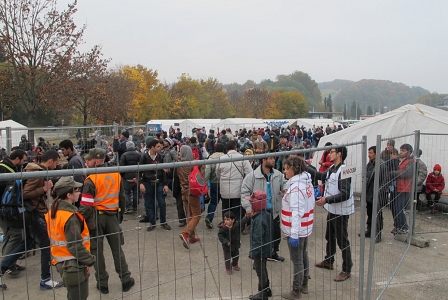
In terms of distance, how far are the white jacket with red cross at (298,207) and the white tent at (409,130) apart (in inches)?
191

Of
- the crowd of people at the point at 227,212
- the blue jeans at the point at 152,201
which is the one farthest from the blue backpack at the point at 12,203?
the blue jeans at the point at 152,201

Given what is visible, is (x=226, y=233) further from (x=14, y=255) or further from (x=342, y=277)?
(x=14, y=255)

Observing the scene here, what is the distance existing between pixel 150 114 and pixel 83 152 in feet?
126

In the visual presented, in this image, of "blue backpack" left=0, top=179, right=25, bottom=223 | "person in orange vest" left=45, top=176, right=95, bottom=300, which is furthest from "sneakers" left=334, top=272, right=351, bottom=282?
"blue backpack" left=0, top=179, right=25, bottom=223

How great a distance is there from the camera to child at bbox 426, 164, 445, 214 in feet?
25.7

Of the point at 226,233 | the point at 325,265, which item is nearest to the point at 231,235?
the point at 226,233

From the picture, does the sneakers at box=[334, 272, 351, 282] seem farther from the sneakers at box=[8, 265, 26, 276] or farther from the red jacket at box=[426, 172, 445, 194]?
the red jacket at box=[426, 172, 445, 194]

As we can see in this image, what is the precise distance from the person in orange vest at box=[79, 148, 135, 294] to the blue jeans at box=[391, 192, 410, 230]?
149 inches

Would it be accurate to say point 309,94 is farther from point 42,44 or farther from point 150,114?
point 42,44

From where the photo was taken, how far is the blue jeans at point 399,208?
16.3ft

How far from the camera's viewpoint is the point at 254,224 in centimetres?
364

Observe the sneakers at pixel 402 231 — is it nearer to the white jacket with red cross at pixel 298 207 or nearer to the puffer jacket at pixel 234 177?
the white jacket with red cross at pixel 298 207

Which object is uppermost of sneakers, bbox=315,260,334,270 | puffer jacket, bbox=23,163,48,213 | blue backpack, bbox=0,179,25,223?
puffer jacket, bbox=23,163,48,213

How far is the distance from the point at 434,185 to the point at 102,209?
751cm
